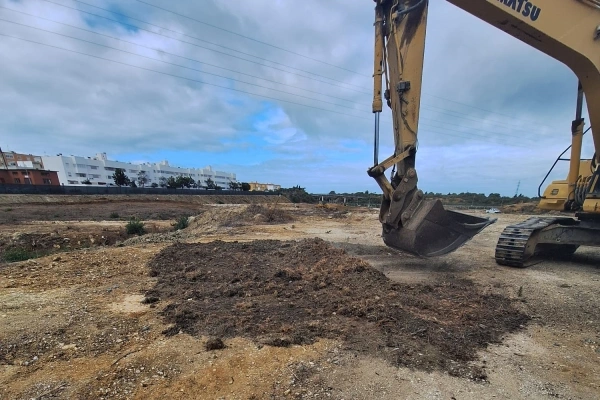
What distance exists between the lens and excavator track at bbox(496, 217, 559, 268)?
6.48m

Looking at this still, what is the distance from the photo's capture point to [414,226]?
582cm

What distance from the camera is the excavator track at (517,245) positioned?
648cm

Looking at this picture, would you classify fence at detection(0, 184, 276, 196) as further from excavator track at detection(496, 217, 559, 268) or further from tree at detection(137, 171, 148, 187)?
tree at detection(137, 171, 148, 187)

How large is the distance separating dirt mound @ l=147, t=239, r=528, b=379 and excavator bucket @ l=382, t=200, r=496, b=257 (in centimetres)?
62

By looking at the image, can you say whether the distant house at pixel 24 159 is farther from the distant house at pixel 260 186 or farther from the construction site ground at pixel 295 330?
the construction site ground at pixel 295 330

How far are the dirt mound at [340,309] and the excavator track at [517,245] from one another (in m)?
1.75

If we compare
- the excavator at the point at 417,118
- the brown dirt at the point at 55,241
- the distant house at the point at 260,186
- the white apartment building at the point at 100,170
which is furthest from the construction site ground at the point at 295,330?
the distant house at the point at 260,186

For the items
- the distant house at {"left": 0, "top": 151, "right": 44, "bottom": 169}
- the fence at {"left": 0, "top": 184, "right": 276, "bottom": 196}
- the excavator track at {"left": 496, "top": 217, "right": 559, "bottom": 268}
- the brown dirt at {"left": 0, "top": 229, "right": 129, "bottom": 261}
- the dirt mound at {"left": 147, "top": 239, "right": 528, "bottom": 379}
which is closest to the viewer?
the dirt mound at {"left": 147, "top": 239, "right": 528, "bottom": 379}

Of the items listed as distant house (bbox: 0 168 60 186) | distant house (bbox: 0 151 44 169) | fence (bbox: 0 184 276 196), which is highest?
distant house (bbox: 0 151 44 169)

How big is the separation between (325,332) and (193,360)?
1.41 meters

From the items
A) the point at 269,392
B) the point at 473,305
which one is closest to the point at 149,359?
the point at 269,392

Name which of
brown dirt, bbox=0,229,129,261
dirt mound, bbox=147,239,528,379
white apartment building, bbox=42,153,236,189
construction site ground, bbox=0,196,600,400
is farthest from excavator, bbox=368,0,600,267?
white apartment building, bbox=42,153,236,189

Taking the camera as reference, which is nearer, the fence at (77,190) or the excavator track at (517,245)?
the excavator track at (517,245)

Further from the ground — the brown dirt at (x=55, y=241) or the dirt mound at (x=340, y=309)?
the dirt mound at (x=340, y=309)
